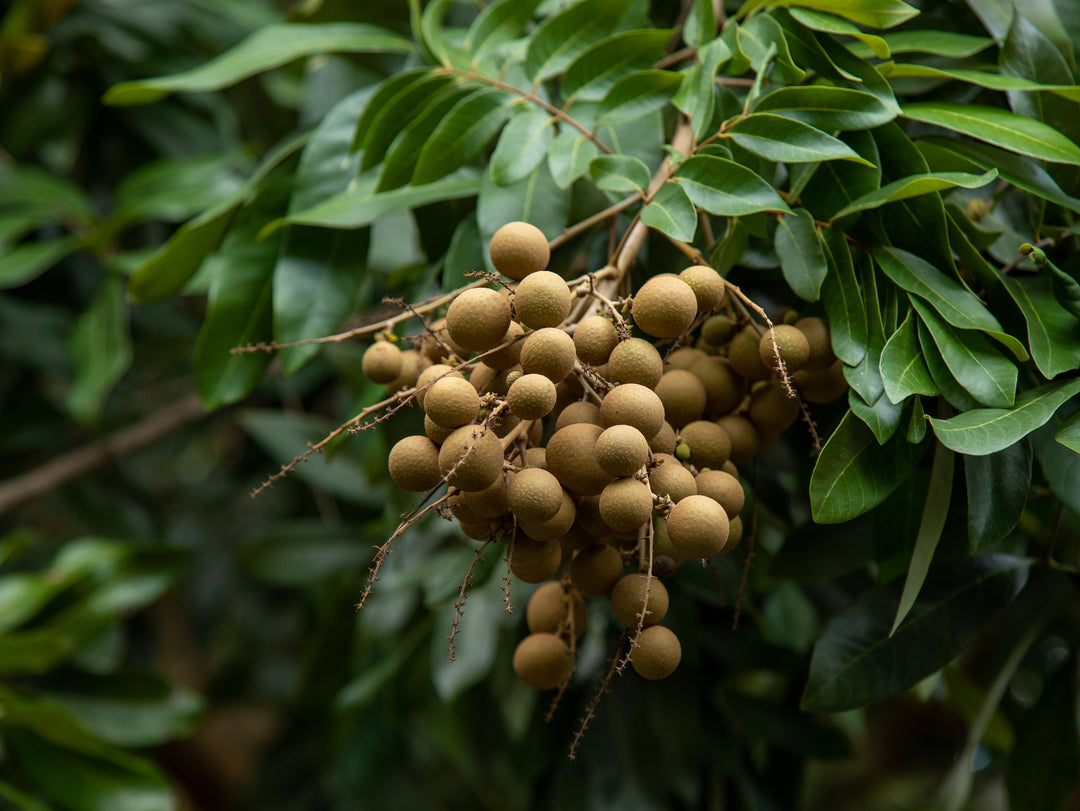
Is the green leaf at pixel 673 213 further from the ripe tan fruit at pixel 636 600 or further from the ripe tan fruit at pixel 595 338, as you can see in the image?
the ripe tan fruit at pixel 636 600

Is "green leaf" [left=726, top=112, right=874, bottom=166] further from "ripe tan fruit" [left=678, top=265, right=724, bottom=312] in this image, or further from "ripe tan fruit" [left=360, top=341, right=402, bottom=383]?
"ripe tan fruit" [left=360, top=341, right=402, bottom=383]

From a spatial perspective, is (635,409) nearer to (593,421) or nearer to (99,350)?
(593,421)

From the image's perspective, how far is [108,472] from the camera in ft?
5.52

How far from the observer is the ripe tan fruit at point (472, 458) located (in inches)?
17.9

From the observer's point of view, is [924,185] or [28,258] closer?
[924,185]

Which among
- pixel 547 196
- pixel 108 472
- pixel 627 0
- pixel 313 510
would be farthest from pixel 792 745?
pixel 108 472

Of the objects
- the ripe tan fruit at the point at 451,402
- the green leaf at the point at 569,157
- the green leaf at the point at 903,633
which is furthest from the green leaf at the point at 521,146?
the green leaf at the point at 903,633

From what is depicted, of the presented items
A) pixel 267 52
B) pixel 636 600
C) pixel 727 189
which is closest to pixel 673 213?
pixel 727 189

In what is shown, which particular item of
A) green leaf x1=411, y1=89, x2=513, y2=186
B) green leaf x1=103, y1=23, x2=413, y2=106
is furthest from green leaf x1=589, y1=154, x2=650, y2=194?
green leaf x1=103, y1=23, x2=413, y2=106

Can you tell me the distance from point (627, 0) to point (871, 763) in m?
2.06

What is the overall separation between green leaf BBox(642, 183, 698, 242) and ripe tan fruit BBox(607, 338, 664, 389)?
0.28 feet

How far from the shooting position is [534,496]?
1.49ft

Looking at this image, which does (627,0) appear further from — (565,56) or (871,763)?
(871,763)

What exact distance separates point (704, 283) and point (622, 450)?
0.45 ft
